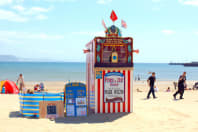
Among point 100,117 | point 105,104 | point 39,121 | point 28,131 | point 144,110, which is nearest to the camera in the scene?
point 28,131

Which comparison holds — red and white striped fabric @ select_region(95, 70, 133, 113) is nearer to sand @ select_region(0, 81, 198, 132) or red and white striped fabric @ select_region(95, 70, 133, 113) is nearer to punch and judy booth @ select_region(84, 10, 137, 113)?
punch and judy booth @ select_region(84, 10, 137, 113)

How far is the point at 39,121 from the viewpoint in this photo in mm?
7910

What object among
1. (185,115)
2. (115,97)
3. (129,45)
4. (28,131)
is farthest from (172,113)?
(28,131)

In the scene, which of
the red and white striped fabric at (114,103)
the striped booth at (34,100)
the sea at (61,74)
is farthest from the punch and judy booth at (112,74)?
the sea at (61,74)

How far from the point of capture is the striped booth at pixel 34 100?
27.8 feet

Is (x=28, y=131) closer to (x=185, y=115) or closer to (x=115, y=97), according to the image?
(x=115, y=97)

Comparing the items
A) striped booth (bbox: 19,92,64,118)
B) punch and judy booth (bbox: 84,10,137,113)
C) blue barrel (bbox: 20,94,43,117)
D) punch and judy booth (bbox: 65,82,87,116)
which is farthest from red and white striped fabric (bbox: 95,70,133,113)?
blue barrel (bbox: 20,94,43,117)

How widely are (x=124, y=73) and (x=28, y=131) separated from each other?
3.96 metres

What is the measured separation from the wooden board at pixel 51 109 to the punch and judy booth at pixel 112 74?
127 cm

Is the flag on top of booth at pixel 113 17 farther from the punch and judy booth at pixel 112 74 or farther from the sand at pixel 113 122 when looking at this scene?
the sand at pixel 113 122

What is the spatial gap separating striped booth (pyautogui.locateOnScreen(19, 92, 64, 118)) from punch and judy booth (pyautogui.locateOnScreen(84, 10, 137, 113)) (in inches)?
55.1

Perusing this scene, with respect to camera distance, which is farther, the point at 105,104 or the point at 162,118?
the point at 105,104

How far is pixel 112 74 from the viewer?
905 cm

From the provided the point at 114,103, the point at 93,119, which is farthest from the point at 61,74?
the point at 93,119
